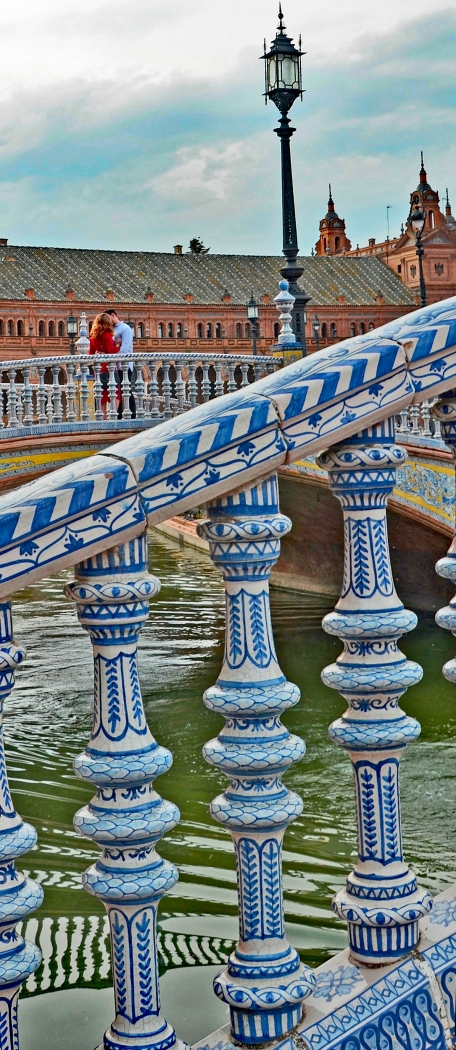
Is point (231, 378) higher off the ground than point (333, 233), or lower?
lower

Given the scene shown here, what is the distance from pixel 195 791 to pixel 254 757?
5.47 meters

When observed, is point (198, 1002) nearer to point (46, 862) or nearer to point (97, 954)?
point (97, 954)

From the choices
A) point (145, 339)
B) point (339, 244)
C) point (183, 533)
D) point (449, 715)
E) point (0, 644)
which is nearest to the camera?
point (0, 644)

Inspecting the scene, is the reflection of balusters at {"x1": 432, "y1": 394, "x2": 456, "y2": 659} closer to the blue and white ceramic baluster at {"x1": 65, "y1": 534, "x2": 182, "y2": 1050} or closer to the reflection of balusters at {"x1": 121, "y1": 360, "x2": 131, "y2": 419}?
the blue and white ceramic baluster at {"x1": 65, "y1": 534, "x2": 182, "y2": 1050}

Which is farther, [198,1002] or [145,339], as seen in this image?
[145,339]

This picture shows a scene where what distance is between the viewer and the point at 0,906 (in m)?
0.96

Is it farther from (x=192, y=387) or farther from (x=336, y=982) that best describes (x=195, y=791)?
(x=192, y=387)

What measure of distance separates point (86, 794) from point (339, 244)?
49.3 metres

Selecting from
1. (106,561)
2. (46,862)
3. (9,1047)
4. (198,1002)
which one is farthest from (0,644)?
(46,862)

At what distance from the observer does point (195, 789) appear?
642 centimetres

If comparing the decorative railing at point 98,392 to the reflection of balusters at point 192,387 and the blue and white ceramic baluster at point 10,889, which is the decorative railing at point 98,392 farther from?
the blue and white ceramic baluster at point 10,889

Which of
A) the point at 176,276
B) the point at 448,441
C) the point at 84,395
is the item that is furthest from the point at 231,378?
the point at 176,276

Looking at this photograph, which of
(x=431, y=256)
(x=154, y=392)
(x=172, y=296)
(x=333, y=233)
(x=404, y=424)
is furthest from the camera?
(x=333, y=233)

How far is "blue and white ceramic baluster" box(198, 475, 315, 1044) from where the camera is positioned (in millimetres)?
1062
